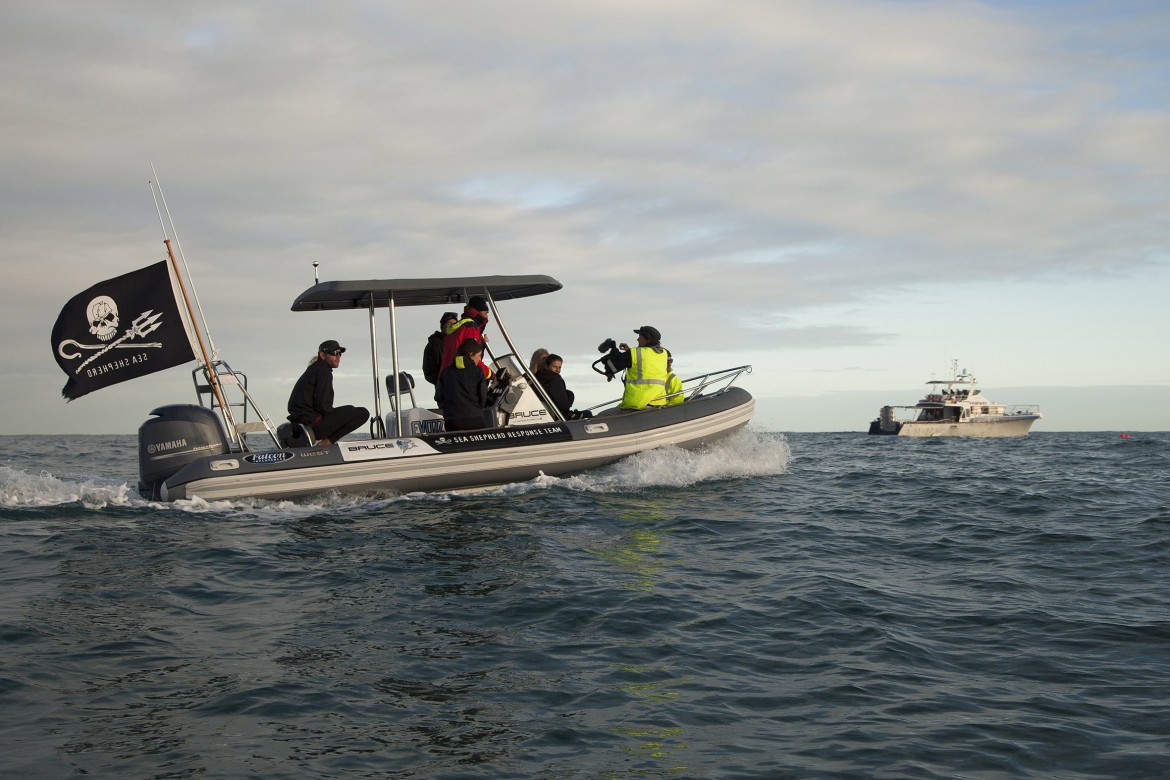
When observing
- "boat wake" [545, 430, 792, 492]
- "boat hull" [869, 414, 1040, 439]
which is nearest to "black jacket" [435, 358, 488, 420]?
"boat wake" [545, 430, 792, 492]

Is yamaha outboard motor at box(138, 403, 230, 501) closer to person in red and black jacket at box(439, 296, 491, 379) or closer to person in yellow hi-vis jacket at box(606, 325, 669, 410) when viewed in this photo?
person in red and black jacket at box(439, 296, 491, 379)

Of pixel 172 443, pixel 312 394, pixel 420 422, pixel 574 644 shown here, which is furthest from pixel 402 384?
pixel 574 644

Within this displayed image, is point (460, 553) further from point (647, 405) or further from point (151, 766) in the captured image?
point (647, 405)

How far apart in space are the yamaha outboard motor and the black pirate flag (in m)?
0.67

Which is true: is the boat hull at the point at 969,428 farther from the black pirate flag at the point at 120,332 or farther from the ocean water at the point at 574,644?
the black pirate flag at the point at 120,332

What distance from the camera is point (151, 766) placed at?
3.53 metres

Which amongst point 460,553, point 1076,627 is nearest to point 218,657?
point 460,553

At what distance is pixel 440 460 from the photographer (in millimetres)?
10906

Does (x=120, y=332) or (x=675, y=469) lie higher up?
(x=120, y=332)

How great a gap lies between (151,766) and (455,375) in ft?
25.4

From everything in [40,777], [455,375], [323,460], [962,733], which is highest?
[455,375]

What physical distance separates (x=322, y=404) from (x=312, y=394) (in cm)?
17

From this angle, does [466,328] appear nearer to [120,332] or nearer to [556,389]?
[556,389]

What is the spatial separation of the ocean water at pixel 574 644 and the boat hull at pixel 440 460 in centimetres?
57
